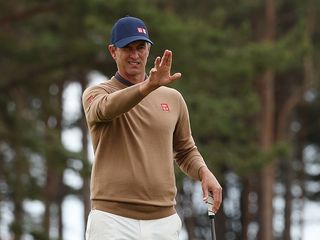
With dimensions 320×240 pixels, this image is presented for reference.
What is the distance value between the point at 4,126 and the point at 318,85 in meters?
12.9

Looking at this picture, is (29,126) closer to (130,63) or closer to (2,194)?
(2,194)

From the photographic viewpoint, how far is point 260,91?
33875 mm

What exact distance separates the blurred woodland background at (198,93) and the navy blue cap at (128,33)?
15591 millimetres

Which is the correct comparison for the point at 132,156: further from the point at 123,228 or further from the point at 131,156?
the point at 123,228

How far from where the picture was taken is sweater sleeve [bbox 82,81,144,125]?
16.8 feet

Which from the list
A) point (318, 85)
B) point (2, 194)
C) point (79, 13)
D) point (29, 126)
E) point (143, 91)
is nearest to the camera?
point (143, 91)

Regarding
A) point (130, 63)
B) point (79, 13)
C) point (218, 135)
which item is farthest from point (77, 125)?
point (130, 63)

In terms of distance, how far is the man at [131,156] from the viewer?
212 inches

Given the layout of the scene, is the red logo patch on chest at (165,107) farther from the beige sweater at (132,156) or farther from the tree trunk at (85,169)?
the tree trunk at (85,169)

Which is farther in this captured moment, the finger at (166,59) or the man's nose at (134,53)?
the man's nose at (134,53)

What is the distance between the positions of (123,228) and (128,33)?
3.27 ft

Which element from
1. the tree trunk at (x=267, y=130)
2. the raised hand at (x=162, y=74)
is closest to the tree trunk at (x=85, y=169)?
the tree trunk at (x=267, y=130)

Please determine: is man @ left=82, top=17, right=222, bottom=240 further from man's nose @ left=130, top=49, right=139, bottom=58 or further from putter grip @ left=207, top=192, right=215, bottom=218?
putter grip @ left=207, top=192, right=215, bottom=218

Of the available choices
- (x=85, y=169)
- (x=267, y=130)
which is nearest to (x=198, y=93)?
(x=85, y=169)
